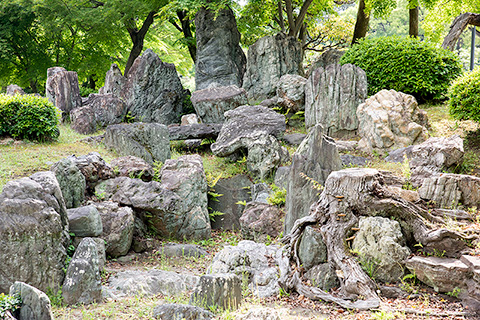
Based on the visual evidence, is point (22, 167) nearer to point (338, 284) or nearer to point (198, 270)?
point (198, 270)

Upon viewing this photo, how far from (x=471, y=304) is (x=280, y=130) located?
6574 millimetres

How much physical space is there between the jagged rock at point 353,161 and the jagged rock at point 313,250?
12.4 ft

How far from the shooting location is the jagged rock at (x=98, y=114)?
1341 centimetres

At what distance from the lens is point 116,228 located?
285 inches

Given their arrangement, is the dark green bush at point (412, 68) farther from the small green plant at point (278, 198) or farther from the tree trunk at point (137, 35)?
the tree trunk at point (137, 35)

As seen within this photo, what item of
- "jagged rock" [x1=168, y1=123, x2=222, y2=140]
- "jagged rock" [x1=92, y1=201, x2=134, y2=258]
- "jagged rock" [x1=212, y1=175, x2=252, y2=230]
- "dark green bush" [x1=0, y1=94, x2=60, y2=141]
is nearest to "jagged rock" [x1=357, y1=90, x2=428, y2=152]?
"jagged rock" [x1=212, y1=175, x2=252, y2=230]

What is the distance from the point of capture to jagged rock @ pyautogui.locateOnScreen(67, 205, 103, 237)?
253 inches

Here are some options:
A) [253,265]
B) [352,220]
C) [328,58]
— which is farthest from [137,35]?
[352,220]

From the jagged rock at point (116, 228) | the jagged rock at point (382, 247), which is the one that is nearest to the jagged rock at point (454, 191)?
the jagged rock at point (382, 247)

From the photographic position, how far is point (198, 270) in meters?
7.04

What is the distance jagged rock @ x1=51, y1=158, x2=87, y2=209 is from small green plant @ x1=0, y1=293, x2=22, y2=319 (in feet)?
9.56

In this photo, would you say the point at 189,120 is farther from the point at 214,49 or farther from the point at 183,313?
the point at 183,313

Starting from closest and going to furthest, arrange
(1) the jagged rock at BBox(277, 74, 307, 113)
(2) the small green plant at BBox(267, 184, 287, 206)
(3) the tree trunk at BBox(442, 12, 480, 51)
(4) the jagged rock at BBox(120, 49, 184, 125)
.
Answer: (2) the small green plant at BBox(267, 184, 287, 206), (1) the jagged rock at BBox(277, 74, 307, 113), (3) the tree trunk at BBox(442, 12, 480, 51), (4) the jagged rock at BBox(120, 49, 184, 125)

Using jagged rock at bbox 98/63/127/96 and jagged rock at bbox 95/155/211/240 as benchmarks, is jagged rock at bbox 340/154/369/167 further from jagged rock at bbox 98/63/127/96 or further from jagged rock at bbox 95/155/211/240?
jagged rock at bbox 98/63/127/96
